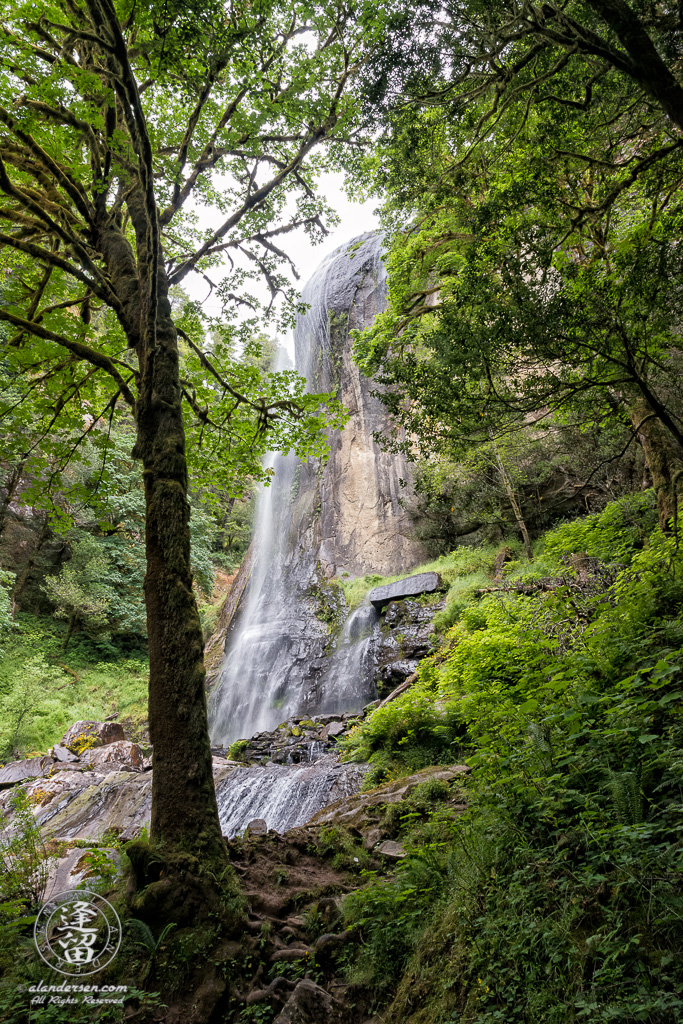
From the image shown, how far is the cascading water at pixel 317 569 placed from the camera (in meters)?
8.59

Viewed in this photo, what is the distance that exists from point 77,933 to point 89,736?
10799 millimetres

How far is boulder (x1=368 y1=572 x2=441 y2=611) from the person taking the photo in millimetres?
12398

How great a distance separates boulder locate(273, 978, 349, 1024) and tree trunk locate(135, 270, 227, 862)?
1.06 meters

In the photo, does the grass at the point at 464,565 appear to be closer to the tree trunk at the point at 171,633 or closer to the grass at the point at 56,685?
the tree trunk at the point at 171,633

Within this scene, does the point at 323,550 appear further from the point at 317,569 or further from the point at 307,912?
the point at 307,912

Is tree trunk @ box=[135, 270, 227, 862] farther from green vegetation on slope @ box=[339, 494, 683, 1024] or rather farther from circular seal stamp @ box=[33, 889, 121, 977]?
green vegetation on slope @ box=[339, 494, 683, 1024]

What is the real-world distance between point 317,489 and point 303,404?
13.6 metres

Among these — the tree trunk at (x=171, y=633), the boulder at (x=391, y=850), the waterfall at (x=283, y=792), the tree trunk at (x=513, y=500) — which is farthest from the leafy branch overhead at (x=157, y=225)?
the tree trunk at (x=513, y=500)

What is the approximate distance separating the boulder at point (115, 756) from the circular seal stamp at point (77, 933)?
8415mm

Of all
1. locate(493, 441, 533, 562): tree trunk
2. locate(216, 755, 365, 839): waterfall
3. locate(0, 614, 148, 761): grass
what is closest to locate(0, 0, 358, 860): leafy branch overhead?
locate(216, 755, 365, 839): waterfall

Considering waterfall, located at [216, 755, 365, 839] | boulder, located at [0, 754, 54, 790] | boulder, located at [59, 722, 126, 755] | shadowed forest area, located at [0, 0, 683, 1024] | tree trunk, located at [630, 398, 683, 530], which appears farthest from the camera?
boulder, located at [59, 722, 126, 755]

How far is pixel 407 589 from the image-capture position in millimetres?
12820

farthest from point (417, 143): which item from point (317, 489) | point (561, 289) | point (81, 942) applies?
point (317, 489)

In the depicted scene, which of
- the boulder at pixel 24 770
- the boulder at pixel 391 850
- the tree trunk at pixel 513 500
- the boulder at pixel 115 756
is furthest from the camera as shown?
the boulder at pixel 115 756
